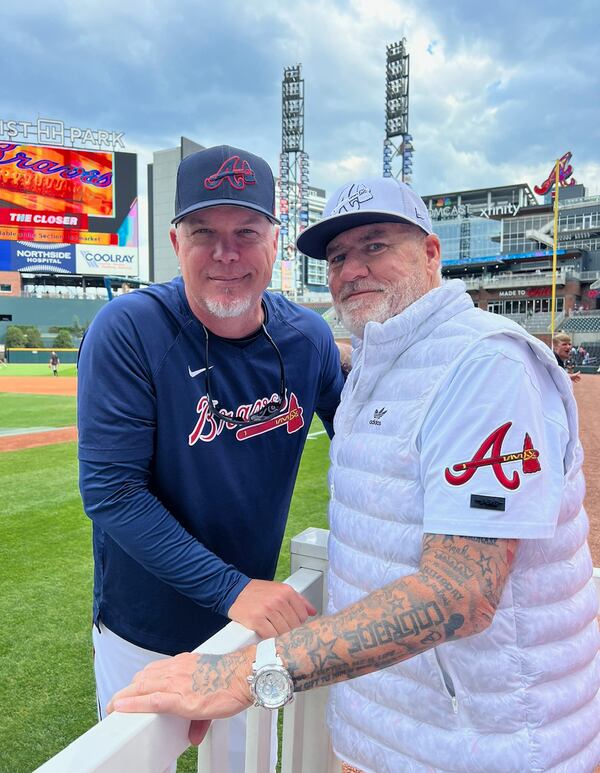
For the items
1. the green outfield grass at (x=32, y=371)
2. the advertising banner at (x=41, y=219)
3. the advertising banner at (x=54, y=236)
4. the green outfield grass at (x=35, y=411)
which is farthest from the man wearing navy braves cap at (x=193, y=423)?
the advertising banner at (x=41, y=219)

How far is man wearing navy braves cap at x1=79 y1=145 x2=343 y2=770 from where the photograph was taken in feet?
5.34

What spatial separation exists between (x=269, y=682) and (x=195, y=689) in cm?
14

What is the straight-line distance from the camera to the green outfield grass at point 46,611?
2.79m

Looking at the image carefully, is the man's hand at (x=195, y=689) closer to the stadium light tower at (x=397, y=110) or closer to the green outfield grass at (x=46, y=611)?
the green outfield grass at (x=46, y=611)

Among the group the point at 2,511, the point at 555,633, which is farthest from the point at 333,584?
the point at 2,511

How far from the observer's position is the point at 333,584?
142 centimetres

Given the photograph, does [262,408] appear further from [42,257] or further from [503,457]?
[42,257]

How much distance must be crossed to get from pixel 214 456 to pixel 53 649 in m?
2.61

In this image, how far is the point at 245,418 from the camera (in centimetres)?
185

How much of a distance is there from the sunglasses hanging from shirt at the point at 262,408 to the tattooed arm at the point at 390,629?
872 mm

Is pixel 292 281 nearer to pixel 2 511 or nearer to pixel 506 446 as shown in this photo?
pixel 2 511

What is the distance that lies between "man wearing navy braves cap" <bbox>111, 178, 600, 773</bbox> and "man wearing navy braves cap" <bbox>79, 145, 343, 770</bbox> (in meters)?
0.42

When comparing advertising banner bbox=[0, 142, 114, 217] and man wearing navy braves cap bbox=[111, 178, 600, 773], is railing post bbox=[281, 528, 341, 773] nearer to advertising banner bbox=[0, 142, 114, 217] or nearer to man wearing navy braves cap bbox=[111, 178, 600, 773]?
man wearing navy braves cap bbox=[111, 178, 600, 773]

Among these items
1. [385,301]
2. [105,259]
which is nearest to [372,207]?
[385,301]
